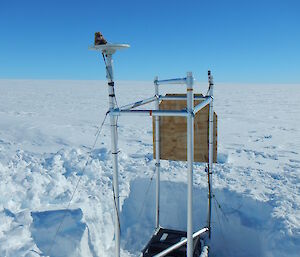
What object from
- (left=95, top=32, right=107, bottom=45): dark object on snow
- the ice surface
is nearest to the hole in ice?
the ice surface

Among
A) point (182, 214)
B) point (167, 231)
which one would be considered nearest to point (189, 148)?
point (167, 231)

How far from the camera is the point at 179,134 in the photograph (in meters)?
5.01

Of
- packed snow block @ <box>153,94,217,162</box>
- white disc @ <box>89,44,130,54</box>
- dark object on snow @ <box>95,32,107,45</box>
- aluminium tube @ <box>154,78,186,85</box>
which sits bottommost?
packed snow block @ <box>153,94,217,162</box>

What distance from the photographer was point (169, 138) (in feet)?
16.5

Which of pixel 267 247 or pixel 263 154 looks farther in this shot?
pixel 263 154

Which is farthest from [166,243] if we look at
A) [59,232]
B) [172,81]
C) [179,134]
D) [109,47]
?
[109,47]

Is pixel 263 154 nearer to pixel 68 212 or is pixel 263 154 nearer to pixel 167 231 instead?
pixel 167 231

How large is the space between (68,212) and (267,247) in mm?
2976

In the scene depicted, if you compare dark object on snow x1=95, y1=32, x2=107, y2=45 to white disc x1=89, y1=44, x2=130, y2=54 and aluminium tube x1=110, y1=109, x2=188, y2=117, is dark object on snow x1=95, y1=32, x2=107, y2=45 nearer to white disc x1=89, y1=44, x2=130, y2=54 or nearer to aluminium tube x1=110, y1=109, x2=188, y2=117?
white disc x1=89, y1=44, x2=130, y2=54

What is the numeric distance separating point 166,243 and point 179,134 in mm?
1670

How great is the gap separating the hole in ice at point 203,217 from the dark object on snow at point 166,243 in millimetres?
704

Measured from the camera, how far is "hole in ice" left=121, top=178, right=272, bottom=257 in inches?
197

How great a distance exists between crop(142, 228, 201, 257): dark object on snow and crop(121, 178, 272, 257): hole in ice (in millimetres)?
704

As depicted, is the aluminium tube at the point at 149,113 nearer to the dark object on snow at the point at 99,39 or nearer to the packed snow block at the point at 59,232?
the dark object on snow at the point at 99,39
